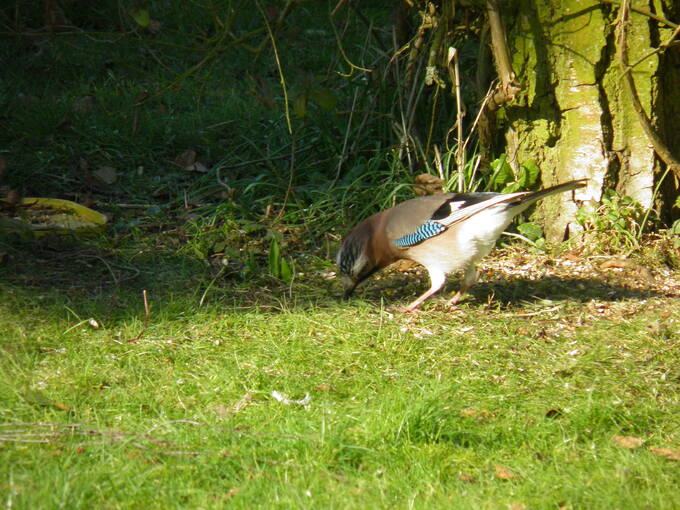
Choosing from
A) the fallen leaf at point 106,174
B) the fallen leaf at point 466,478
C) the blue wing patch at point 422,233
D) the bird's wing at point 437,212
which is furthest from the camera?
the fallen leaf at point 106,174

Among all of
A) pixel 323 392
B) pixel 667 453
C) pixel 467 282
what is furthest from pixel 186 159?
pixel 667 453

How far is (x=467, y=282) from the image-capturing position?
17.4 feet

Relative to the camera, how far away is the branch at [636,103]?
17.3ft

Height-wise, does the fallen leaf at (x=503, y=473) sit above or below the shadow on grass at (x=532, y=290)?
above

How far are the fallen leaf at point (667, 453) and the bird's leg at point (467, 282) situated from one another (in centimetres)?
195

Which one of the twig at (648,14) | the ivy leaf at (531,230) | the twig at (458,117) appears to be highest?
the twig at (648,14)

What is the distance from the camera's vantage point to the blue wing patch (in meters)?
5.11

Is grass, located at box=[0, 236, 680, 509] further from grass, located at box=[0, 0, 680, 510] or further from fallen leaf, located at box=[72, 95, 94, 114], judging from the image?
fallen leaf, located at box=[72, 95, 94, 114]

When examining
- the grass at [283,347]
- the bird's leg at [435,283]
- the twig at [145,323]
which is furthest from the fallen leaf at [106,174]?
the bird's leg at [435,283]

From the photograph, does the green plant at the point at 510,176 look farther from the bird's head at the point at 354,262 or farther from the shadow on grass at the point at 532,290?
the bird's head at the point at 354,262

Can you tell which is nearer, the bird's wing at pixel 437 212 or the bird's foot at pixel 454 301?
the bird's wing at pixel 437 212

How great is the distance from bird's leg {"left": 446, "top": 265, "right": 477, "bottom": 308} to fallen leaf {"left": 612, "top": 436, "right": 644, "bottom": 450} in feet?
5.99

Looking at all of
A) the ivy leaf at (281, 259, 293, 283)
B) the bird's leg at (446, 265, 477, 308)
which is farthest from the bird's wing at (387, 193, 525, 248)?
the ivy leaf at (281, 259, 293, 283)

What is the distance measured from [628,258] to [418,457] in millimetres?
2931
